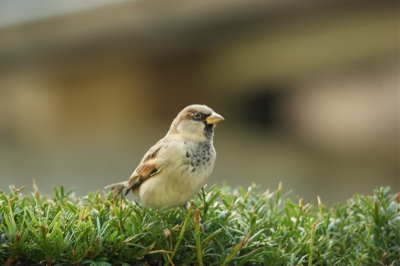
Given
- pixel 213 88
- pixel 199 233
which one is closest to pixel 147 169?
pixel 199 233

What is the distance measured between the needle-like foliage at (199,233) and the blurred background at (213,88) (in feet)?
4.19

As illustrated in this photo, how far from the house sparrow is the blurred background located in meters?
1.27

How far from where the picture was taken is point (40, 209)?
2.92 feet

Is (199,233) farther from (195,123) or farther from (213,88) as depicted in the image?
(213,88)

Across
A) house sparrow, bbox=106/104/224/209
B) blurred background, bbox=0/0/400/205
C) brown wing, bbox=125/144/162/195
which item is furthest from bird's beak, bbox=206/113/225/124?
blurred background, bbox=0/0/400/205

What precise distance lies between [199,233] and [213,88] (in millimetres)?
1713

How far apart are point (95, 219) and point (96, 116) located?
1.93 meters

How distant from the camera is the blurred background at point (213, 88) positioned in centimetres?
232

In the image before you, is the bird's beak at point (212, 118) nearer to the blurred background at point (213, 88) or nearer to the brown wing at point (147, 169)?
the brown wing at point (147, 169)

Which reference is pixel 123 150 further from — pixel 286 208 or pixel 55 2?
pixel 286 208

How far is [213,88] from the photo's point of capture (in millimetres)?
2488

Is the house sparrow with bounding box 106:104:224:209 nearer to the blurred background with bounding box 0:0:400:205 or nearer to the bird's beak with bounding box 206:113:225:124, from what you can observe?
the bird's beak with bounding box 206:113:225:124

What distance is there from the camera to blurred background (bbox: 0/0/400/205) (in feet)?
7.63

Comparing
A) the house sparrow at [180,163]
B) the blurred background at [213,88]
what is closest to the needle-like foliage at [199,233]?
the house sparrow at [180,163]
